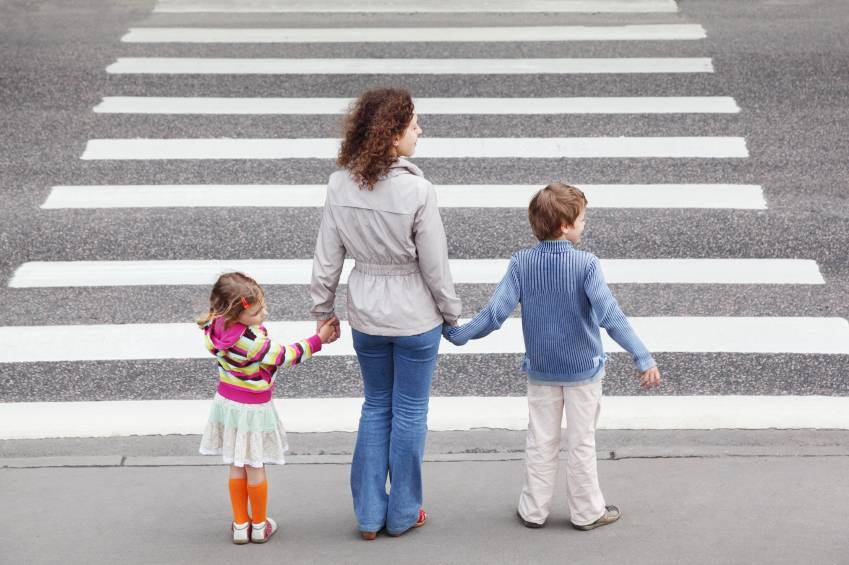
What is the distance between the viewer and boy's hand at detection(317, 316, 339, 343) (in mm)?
5066

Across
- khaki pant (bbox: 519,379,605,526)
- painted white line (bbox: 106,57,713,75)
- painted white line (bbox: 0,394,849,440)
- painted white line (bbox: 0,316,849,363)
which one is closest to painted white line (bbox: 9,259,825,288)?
painted white line (bbox: 0,316,849,363)

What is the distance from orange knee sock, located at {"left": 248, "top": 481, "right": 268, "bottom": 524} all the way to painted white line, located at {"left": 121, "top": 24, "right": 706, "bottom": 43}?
8920 millimetres

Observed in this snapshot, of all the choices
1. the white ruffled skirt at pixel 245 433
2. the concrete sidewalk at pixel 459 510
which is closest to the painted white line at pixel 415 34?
the concrete sidewalk at pixel 459 510

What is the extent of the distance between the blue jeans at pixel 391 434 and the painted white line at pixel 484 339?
2.37m

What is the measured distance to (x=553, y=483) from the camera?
5254 millimetres

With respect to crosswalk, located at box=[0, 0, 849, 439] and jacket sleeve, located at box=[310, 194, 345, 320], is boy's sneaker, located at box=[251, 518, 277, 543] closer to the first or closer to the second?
jacket sleeve, located at box=[310, 194, 345, 320]

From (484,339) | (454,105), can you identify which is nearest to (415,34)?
(454,105)

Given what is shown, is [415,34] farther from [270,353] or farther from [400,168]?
[270,353]

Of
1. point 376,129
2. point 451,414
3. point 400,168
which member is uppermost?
point 376,129

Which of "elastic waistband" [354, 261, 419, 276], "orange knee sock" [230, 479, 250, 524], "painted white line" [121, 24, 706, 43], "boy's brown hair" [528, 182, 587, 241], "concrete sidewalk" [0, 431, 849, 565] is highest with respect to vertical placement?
"boy's brown hair" [528, 182, 587, 241]

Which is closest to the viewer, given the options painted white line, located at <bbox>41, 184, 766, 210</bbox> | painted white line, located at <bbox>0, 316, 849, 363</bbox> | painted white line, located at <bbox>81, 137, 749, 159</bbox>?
painted white line, located at <bbox>0, 316, 849, 363</bbox>

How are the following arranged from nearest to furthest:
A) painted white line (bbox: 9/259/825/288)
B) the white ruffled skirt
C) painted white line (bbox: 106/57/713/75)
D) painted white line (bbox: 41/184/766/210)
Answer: the white ruffled skirt
painted white line (bbox: 9/259/825/288)
painted white line (bbox: 41/184/766/210)
painted white line (bbox: 106/57/713/75)

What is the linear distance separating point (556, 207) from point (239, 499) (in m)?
1.83

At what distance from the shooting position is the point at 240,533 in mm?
5156
